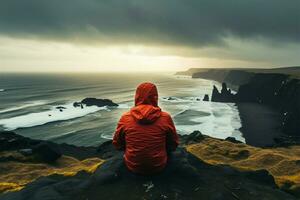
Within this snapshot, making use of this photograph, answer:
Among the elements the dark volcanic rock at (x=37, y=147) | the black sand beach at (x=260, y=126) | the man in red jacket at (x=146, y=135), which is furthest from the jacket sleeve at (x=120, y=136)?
the black sand beach at (x=260, y=126)

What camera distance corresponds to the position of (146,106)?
936 cm

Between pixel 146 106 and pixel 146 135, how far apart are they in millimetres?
845

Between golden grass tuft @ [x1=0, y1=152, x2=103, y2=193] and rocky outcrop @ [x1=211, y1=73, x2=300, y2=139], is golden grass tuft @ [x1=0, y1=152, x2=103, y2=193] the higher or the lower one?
the higher one

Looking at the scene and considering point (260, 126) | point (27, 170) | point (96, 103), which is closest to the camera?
point (27, 170)

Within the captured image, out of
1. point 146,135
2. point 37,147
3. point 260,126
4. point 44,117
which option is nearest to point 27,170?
point 37,147

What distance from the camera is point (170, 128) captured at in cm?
942

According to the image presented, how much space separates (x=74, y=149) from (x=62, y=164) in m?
15.6

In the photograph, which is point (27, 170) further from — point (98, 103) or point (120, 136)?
point (98, 103)

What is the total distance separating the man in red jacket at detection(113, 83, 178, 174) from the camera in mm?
9156

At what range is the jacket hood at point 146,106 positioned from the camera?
9.11 meters

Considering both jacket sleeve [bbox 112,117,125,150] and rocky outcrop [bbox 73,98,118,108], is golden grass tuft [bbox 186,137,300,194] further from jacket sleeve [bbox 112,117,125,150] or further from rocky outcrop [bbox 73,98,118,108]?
rocky outcrop [bbox 73,98,118,108]

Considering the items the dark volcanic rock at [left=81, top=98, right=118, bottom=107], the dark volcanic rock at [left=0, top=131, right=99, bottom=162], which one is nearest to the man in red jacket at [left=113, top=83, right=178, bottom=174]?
the dark volcanic rock at [left=0, top=131, right=99, bottom=162]

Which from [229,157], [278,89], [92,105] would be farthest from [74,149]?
[278,89]

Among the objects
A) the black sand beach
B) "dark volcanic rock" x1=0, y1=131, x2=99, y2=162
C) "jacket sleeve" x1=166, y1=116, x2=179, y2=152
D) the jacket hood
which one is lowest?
the black sand beach
